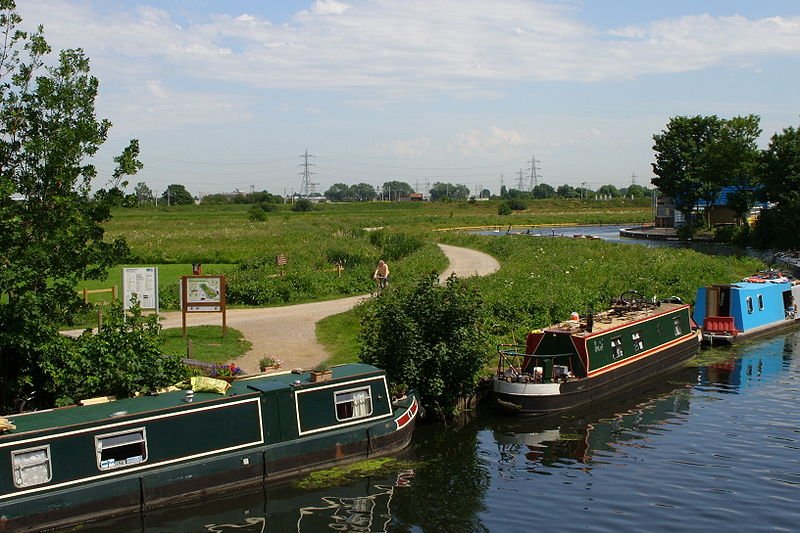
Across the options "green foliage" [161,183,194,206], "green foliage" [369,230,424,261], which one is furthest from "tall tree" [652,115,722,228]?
"green foliage" [161,183,194,206]

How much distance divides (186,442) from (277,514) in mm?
2334

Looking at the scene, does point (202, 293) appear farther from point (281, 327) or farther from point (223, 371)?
point (223, 371)

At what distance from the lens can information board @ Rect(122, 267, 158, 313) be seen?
2650 cm

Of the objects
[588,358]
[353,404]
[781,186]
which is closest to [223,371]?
[353,404]

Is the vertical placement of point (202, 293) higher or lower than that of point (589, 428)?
higher

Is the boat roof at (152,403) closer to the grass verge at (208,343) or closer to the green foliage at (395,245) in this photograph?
the grass verge at (208,343)

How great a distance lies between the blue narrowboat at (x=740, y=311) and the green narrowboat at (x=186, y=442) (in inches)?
758

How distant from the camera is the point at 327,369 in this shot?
19.2m

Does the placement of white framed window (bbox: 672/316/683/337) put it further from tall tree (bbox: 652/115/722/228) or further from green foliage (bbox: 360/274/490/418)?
tall tree (bbox: 652/115/722/228)

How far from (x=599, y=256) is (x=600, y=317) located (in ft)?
84.2

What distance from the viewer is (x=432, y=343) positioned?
2220 centimetres

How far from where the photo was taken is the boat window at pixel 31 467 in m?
14.5

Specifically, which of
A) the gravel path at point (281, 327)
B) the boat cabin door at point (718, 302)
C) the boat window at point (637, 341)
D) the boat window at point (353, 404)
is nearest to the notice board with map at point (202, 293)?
the gravel path at point (281, 327)

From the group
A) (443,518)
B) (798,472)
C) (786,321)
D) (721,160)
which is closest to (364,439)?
(443,518)
